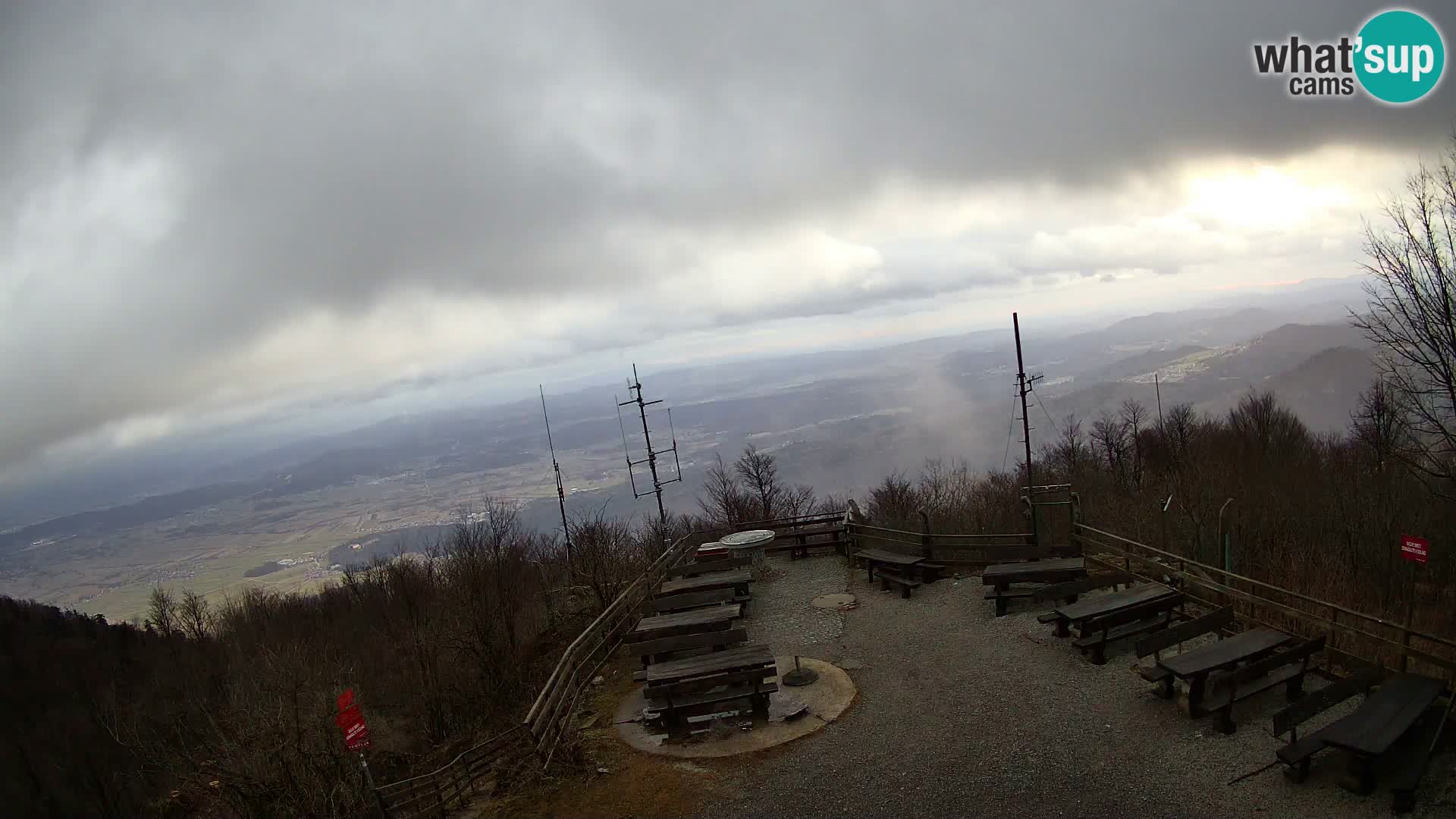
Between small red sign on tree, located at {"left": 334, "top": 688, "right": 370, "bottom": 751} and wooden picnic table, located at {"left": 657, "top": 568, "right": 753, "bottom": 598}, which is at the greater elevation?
small red sign on tree, located at {"left": 334, "top": 688, "right": 370, "bottom": 751}

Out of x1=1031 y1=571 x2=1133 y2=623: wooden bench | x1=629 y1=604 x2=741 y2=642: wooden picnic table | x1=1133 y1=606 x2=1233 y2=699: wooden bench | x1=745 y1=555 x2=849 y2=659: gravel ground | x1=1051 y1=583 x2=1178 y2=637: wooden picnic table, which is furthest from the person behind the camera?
x1=745 y1=555 x2=849 y2=659: gravel ground

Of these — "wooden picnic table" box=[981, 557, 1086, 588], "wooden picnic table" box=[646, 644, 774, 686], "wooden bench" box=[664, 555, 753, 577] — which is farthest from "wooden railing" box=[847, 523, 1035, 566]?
"wooden picnic table" box=[646, 644, 774, 686]

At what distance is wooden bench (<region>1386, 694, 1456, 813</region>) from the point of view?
20.8 ft

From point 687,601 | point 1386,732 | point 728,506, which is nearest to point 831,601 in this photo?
point 687,601

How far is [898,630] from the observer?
44.0ft

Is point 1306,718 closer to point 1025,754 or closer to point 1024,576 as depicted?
point 1025,754

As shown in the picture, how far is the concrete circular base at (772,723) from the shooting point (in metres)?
9.61

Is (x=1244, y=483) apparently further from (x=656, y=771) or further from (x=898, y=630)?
(x=656, y=771)

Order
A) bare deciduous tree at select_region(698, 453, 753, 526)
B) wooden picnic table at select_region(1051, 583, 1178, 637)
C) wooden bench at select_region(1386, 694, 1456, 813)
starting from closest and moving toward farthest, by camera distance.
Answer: wooden bench at select_region(1386, 694, 1456, 813)
wooden picnic table at select_region(1051, 583, 1178, 637)
bare deciduous tree at select_region(698, 453, 753, 526)

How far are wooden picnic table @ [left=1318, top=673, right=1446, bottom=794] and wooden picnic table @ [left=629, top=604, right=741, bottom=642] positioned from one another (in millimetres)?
8260

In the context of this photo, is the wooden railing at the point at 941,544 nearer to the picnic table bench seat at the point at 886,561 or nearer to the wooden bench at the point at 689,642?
the picnic table bench seat at the point at 886,561

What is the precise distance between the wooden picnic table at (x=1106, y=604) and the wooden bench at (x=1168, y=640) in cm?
101

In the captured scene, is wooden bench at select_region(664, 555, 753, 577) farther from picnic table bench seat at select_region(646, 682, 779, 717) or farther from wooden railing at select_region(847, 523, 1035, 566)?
picnic table bench seat at select_region(646, 682, 779, 717)

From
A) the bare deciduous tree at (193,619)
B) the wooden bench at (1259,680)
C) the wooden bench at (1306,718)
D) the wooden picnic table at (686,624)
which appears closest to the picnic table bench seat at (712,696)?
the wooden picnic table at (686,624)
